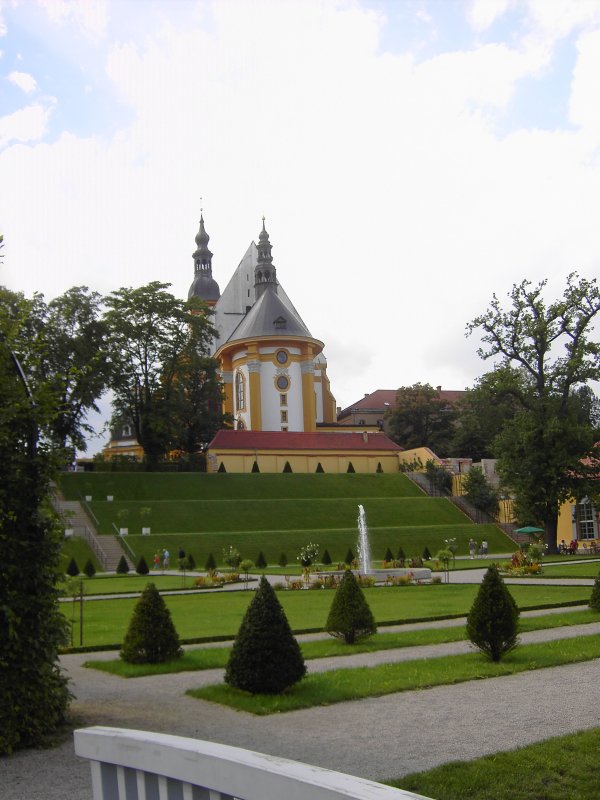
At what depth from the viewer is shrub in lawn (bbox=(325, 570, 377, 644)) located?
1499cm

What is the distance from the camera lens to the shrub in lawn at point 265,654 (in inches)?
427

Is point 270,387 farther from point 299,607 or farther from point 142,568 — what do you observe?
point 299,607

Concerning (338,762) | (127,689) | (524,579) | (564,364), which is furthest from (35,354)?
(564,364)

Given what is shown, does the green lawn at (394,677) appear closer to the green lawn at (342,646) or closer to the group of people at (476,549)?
the green lawn at (342,646)

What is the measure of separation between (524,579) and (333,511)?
82.4 ft

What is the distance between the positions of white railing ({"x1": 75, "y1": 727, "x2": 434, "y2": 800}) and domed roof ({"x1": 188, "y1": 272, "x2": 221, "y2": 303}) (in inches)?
4129

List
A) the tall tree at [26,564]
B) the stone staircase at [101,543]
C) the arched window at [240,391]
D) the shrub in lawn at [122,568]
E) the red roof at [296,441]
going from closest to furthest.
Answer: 1. the tall tree at [26,564]
2. the shrub in lawn at [122,568]
3. the stone staircase at [101,543]
4. the red roof at [296,441]
5. the arched window at [240,391]

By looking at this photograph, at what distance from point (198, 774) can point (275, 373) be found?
79.8 m

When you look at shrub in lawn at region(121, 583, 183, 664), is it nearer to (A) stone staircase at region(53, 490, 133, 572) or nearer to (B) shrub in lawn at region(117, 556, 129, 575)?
(B) shrub in lawn at region(117, 556, 129, 575)

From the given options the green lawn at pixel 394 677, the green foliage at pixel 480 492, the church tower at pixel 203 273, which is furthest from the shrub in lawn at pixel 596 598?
the church tower at pixel 203 273

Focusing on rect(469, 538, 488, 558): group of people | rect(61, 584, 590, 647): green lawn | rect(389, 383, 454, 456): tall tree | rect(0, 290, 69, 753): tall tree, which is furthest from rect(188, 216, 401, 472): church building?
rect(0, 290, 69, 753): tall tree

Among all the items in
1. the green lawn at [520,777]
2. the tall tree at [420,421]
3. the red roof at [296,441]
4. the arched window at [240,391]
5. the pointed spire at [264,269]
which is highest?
the pointed spire at [264,269]

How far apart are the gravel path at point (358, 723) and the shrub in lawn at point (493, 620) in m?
0.89

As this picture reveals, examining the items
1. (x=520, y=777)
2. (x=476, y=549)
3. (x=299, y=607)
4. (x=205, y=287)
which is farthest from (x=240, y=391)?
(x=520, y=777)
